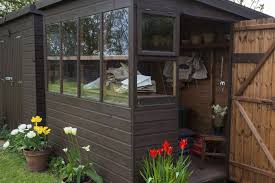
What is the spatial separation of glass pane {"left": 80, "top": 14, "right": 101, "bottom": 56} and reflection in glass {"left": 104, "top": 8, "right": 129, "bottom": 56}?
0.19m

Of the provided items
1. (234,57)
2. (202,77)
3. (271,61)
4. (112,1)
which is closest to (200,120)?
(202,77)

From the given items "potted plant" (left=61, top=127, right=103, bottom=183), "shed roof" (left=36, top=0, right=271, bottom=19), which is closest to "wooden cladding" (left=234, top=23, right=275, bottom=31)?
"shed roof" (left=36, top=0, right=271, bottom=19)

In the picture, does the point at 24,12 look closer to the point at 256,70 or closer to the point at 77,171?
the point at 77,171

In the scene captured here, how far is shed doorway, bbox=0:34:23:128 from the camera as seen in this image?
676cm

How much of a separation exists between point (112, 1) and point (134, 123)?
4.52 ft

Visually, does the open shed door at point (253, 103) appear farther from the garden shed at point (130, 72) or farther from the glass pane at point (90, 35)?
the glass pane at point (90, 35)

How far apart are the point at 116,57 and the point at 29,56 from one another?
3.17 m

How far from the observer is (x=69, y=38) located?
15.0 ft

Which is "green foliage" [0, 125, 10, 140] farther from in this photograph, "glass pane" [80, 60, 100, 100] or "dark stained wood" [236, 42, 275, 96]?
"dark stained wood" [236, 42, 275, 96]

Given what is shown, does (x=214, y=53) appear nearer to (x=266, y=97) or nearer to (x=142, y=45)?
(x=266, y=97)

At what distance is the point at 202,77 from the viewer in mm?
5383

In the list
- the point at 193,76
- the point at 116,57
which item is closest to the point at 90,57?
the point at 116,57

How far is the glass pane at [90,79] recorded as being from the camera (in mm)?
3988

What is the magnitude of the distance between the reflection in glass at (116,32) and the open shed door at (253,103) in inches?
61.7
